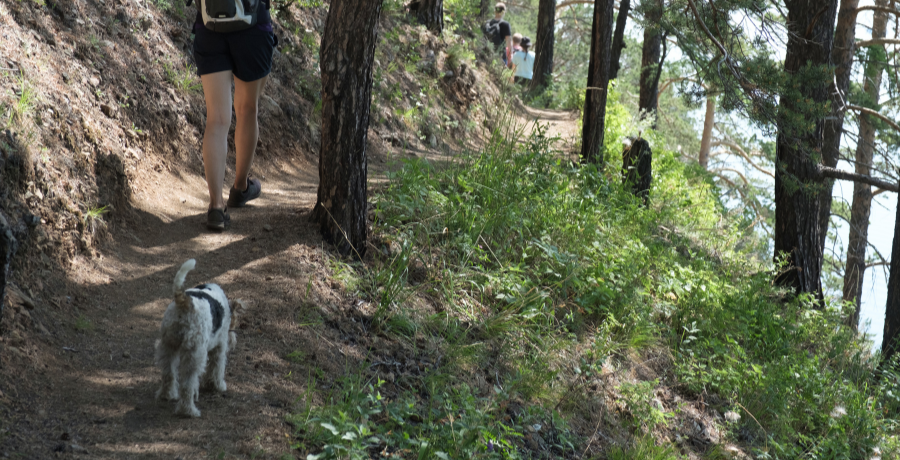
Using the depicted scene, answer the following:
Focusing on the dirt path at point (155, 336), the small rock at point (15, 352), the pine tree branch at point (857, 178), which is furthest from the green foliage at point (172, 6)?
the pine tree branch at point (857, 178)

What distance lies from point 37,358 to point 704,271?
6343mm

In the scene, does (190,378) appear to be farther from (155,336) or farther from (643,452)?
(643,452)

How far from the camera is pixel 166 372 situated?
113 inches

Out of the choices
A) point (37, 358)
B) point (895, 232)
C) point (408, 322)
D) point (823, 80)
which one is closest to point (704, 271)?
point (823, 80)

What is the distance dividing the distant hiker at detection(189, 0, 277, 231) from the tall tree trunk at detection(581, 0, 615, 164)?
4.74m

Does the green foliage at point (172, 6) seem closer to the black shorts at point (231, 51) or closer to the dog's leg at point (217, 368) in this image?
the black shorts at point (231, 51)

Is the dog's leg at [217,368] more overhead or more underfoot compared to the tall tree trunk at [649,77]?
more underfoot

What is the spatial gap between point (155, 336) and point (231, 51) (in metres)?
2.23

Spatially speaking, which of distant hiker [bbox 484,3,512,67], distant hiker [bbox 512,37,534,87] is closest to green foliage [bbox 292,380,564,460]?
distant hiker [bbox 512,37,534,87]

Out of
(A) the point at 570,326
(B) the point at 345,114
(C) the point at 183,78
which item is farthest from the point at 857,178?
(C) the point at 183,78

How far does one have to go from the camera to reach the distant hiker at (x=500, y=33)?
15.5m

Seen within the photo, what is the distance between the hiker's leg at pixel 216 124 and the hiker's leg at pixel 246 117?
7.2 inches

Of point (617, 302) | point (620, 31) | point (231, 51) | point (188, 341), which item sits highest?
point (620, 31)

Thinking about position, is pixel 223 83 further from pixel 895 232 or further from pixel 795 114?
pixel 895 232
